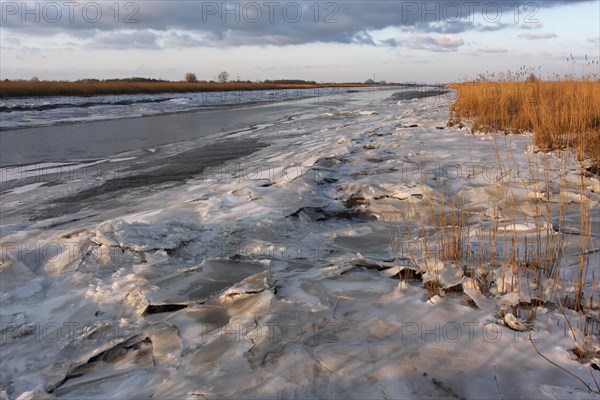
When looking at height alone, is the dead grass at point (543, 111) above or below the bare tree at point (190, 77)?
below

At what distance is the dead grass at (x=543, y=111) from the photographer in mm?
5324

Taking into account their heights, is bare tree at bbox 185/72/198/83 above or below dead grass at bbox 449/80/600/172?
above

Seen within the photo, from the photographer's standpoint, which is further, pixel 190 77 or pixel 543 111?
pixel 190 77

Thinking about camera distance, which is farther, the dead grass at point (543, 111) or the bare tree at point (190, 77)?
the bare tree at point (190, 77)

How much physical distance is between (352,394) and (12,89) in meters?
27.6

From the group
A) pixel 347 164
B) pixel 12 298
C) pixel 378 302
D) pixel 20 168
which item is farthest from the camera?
pixel 20 168

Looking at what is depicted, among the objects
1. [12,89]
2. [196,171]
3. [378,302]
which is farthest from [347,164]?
[12,89]

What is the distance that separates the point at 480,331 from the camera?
2021 mm

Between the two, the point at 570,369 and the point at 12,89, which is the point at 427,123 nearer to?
the point at 570,369

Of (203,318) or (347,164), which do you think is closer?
(203,318)

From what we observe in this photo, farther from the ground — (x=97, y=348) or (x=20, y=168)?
(x=20, y=168)

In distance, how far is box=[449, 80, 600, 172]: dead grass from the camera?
5.32m

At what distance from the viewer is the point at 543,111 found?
589 cm

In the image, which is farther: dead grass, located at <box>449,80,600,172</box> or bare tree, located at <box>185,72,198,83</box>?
bare tree, located at <box>185,72,198,83</box>
